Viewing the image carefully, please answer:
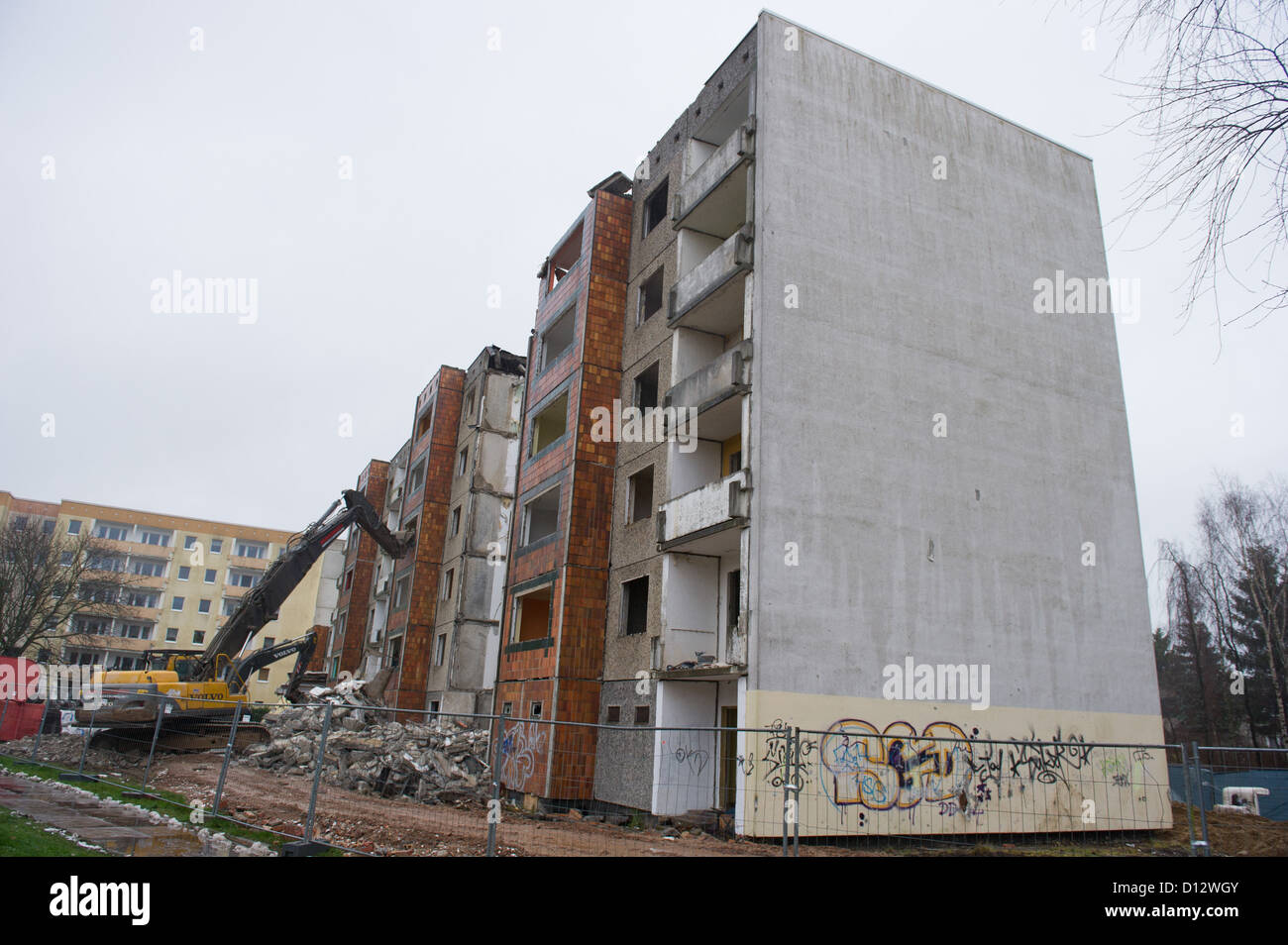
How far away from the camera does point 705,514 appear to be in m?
16.8

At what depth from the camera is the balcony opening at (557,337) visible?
25312 mm

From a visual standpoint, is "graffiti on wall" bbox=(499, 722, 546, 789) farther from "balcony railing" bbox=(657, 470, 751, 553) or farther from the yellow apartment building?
the yellow apartment building

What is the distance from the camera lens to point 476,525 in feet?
105

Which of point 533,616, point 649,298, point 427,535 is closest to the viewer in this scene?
point 649,298

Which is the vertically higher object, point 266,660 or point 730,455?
point 730,455

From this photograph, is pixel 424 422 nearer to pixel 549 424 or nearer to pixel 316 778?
pixel 549 424

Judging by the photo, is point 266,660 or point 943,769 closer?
point 943,769

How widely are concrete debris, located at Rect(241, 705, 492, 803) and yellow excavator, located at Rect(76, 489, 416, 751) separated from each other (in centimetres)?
148

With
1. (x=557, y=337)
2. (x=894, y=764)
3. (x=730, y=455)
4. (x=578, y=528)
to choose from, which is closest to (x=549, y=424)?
(x=557, y=337)

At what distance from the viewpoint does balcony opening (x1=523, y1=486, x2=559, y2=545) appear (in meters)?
24.3

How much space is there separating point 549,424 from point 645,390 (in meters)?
5.65

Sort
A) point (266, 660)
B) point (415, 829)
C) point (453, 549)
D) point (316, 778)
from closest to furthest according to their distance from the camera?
point (316, 778) → point (415, 829) → point (266, 660) → point (453, 549)

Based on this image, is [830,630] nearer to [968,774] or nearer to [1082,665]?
[968,774]
